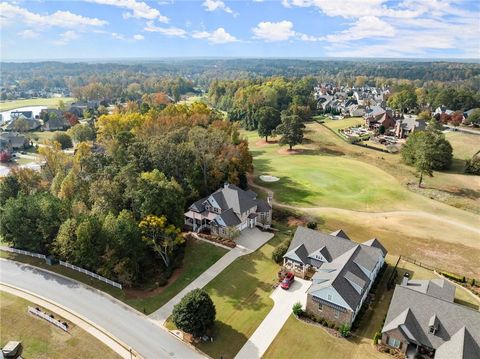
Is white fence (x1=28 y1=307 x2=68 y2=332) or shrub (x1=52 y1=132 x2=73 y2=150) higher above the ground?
shrub (x1=52 y1=132 x2=73 y2=150)

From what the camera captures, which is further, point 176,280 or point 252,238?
point 252,238

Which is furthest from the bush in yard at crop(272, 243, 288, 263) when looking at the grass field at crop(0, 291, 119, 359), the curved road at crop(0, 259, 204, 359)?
the grass field at crop(0, 291, 119, 359)

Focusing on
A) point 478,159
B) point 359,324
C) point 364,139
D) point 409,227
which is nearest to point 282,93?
point 364,139

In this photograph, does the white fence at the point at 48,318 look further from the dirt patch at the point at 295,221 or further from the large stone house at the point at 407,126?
the large stone house at the point at 407,126

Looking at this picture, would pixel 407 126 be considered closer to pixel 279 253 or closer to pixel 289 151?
pixel 289 151

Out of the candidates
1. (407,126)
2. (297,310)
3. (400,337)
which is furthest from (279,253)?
(407,126)

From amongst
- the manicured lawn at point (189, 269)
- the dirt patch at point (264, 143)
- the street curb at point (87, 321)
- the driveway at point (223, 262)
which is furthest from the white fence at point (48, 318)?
the dirt patch at point (264, 143)

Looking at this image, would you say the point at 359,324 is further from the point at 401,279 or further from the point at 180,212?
the point at 180,212

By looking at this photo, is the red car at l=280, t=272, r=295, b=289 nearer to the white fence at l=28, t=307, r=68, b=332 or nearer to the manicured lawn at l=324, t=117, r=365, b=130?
the white fence at l=28, t=307, r=68, b=332
